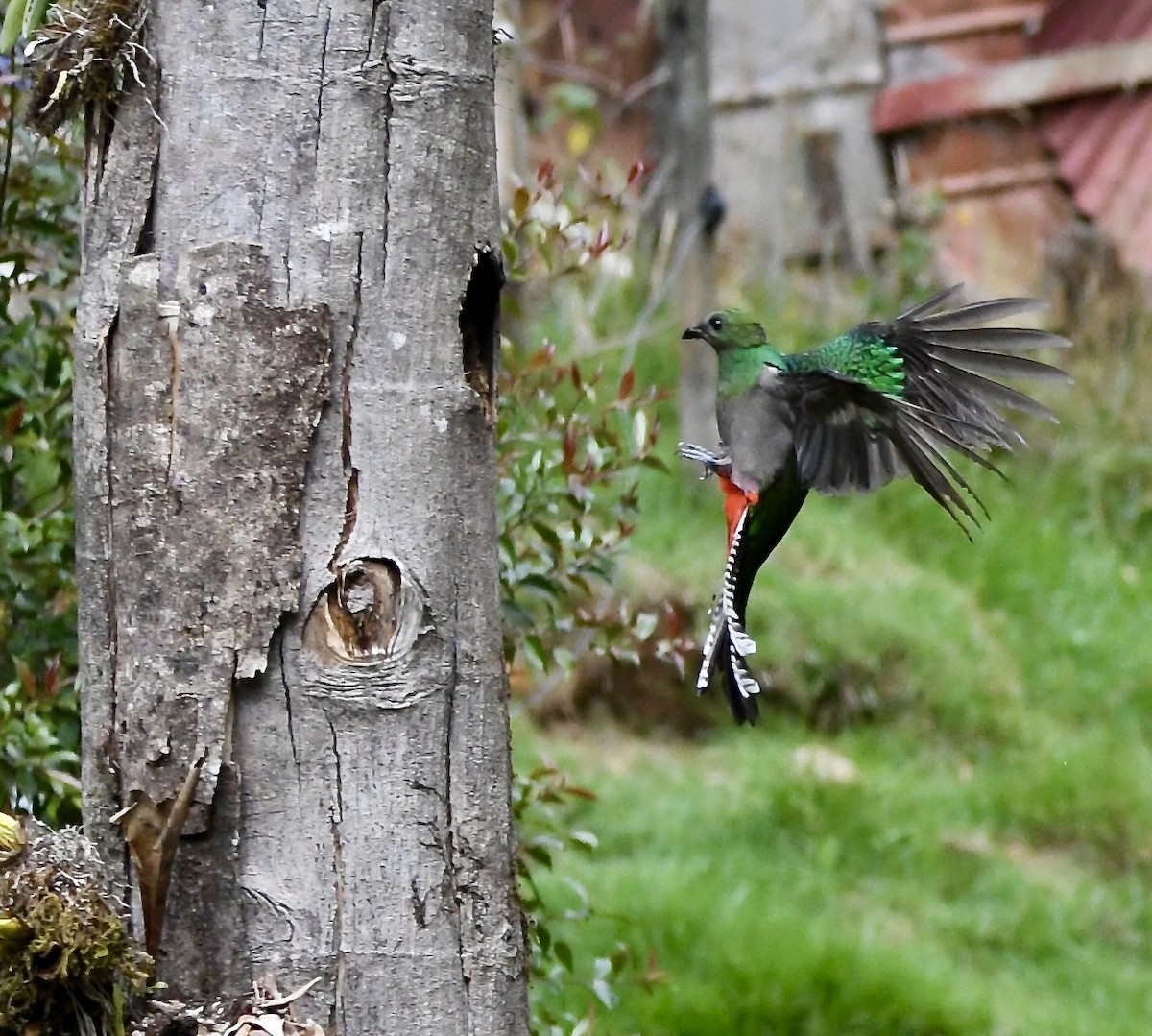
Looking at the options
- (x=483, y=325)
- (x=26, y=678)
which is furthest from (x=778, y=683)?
(x=483, y=325)

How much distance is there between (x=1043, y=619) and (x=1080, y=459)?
1.07m

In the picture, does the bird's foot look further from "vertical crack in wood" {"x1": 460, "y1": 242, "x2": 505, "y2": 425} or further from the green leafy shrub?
the green leafy shrub

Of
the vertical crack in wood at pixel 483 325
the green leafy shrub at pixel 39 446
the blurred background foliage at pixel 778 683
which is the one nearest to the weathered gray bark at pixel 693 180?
the blurred background foliage at pixel 778 683

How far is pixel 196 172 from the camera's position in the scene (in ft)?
6.42

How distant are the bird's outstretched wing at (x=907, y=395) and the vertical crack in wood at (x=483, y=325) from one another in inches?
23.3

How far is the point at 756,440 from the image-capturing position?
2.82 metres

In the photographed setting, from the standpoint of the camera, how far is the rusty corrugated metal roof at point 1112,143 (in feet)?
25.5

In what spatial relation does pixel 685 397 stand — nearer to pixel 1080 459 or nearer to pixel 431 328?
pixel 1080 459

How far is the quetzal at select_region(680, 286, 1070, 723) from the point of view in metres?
2.52

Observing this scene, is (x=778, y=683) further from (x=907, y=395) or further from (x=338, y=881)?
(x=338, y=881)

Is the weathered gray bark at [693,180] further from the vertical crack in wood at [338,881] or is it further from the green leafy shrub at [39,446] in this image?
the vertical crack in wood at [338,881]

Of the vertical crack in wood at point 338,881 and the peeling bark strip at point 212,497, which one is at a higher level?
the peeling bark strip at point 212,497

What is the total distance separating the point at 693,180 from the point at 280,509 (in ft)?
15.0

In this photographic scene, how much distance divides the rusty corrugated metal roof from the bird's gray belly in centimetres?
548
